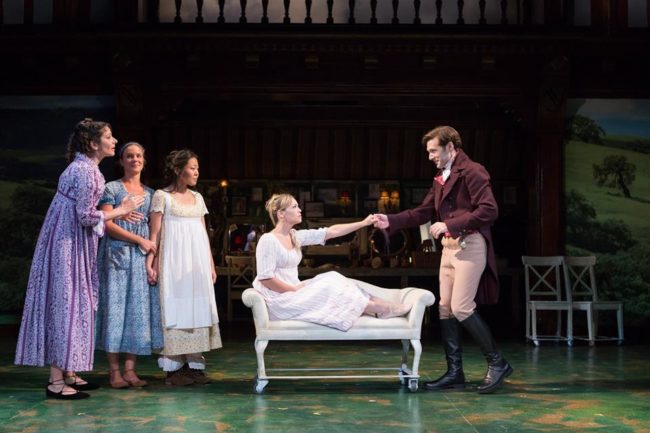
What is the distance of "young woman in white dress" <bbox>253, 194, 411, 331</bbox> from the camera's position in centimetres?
597

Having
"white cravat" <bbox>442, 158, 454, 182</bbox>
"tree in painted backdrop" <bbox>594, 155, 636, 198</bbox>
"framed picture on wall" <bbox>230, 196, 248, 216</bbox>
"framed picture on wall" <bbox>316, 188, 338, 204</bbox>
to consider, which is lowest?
"white cravat" <bbox>442, 158, 454, 182</bbox>

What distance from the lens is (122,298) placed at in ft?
20.3

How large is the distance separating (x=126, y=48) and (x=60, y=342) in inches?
186

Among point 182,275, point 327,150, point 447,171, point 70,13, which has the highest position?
point 70,13

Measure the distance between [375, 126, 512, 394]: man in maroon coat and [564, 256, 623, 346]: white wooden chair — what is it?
11.4ft

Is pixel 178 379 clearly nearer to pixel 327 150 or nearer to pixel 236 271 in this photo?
pixel 236 271

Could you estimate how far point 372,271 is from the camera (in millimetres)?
11297

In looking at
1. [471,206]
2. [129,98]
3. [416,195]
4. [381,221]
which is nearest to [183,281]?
[381,221]

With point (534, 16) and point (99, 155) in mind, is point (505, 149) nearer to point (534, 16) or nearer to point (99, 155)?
point (534, 16)

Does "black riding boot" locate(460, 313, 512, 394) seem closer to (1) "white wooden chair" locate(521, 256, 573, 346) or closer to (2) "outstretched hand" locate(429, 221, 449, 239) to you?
(2) "outstretched hand" locate(429, 221, 449, 239)

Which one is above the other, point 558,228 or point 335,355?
point 558,228

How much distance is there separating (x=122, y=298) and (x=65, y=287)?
0.52 m

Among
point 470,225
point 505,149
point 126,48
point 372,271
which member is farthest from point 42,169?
point 470,225

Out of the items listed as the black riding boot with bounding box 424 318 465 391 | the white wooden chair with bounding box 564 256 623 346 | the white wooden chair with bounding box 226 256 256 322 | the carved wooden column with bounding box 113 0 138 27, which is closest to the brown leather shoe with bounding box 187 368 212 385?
the black riding boot with bounding box 424 318 465 391
